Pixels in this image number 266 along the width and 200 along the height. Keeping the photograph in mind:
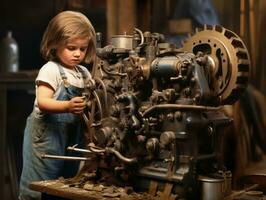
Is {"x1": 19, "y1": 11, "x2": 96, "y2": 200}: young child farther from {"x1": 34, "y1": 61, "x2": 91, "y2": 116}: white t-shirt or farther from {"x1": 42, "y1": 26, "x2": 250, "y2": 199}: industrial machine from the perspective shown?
{"x1": 42, "y1": 26, "x2": 250, "y2": 199}: industrial machine

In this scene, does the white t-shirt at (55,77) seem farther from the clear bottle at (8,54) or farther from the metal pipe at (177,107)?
the clear bottle at (8,54)

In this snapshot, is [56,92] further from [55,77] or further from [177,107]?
[177,107]

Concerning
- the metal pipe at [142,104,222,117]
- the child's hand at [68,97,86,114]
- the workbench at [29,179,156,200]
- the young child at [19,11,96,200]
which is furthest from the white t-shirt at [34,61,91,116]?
the metal pipe at [142,104,222,117]

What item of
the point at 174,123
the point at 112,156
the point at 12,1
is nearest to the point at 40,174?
the point at 112,156

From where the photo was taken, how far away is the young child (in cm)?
240

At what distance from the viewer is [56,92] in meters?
2.40

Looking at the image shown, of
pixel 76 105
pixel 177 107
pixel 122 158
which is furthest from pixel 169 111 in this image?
pixel 76 105

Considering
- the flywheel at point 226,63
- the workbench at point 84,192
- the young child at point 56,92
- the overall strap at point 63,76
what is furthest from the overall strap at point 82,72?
the flywheel at point 226,63

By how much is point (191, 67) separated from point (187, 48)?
A: 0.80 ft

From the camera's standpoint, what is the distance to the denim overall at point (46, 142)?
2.45 m

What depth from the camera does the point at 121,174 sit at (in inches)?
84.2

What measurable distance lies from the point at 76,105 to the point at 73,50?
0.31m

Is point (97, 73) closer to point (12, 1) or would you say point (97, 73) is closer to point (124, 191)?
point (124, 191)

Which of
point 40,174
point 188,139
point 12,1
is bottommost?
point 40,174
